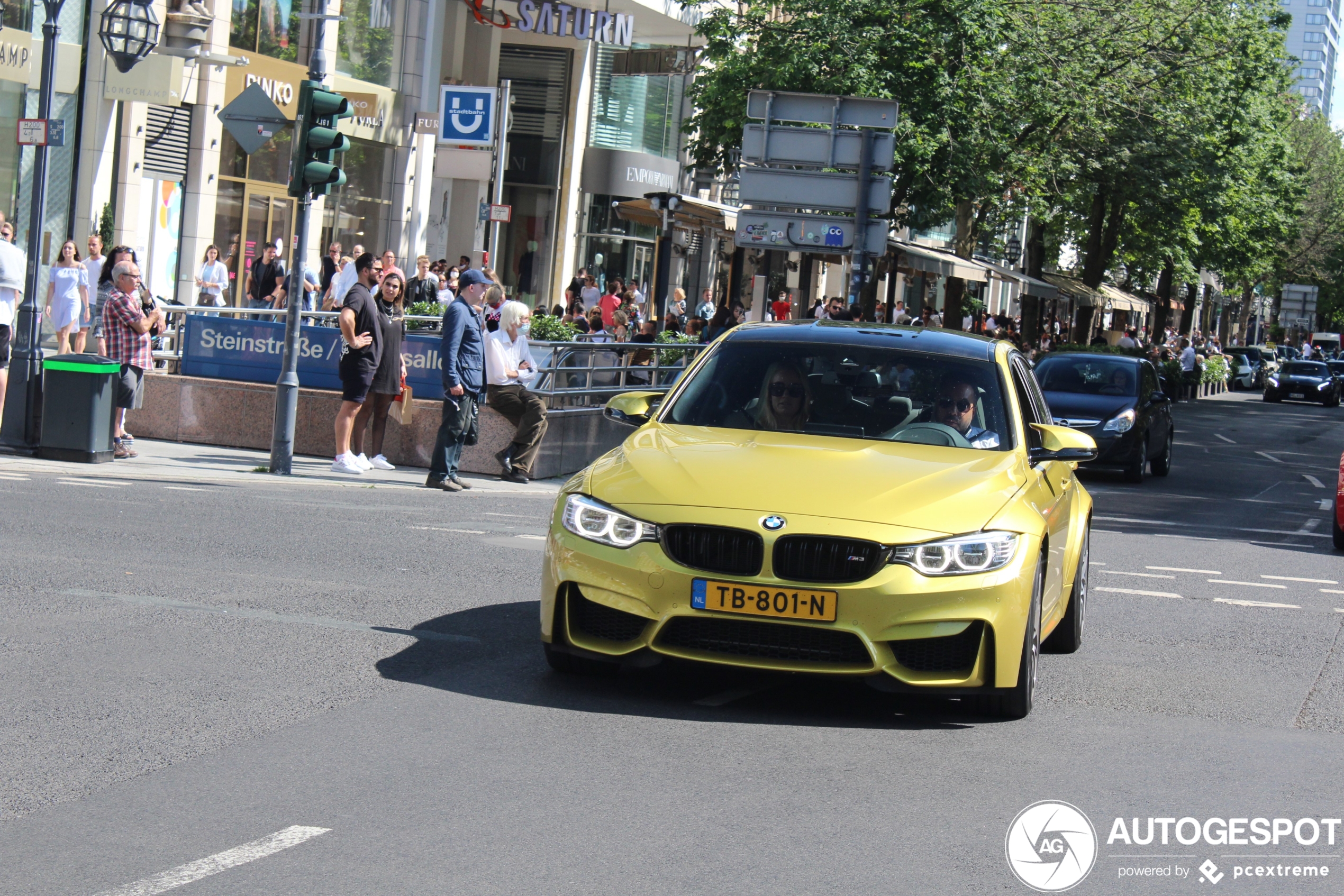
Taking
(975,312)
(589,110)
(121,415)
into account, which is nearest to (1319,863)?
(121,415)

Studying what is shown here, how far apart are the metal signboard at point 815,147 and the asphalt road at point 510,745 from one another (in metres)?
11.1

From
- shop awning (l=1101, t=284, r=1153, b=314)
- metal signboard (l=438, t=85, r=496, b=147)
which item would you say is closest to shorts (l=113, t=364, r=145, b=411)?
metal signboard (l=438, t=85, r=496, b=147)

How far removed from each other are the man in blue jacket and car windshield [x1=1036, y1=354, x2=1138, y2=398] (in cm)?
966

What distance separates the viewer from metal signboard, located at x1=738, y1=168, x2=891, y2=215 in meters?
21.3

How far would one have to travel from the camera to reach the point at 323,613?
8.35 metres

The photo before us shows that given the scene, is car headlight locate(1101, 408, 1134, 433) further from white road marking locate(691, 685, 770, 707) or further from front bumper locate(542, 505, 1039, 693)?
front bumper locate(542, 505, 1039, 693)

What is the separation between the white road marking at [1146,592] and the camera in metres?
11.3

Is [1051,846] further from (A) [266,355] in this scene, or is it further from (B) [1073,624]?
(A) [266,355]

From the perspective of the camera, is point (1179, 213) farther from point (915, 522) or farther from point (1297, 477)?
point (915, 522)

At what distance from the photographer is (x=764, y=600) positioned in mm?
6371

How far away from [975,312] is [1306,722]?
55.4 m

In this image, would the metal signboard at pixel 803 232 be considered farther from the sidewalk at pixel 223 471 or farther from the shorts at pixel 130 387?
the shorts at pixel 130 387

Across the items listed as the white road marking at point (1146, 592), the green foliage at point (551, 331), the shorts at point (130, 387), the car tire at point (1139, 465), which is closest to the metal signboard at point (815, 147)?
the green foliage at point (551, 331)

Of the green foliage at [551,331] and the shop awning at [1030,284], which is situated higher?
the shop awning at [1030,284]
